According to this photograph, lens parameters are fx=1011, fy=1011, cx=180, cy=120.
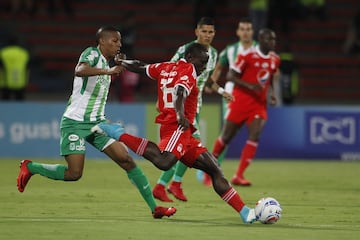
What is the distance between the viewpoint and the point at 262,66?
47.7 feet

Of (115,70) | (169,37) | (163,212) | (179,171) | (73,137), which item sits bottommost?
(169,37)

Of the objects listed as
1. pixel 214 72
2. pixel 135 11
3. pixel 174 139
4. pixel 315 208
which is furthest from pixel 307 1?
pixel 174 139

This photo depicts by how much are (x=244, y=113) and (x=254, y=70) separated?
0.64 m

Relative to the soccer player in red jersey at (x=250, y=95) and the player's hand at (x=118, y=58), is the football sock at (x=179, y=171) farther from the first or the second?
the player's hand at (x=118, y=58)

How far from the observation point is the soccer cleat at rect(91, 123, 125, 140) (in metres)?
9.88

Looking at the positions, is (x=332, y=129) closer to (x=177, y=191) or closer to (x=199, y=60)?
(x=177, y=191)

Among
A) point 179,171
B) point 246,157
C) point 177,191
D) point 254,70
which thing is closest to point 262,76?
point 254,70

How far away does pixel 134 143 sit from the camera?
389 inches

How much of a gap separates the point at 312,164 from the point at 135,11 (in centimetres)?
889

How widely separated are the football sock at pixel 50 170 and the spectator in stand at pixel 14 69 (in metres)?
10.7

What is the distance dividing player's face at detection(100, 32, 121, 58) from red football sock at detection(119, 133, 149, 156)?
42.5 inches

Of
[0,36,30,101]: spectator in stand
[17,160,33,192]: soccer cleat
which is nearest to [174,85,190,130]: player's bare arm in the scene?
[17,160,33,192]: soccer cleat

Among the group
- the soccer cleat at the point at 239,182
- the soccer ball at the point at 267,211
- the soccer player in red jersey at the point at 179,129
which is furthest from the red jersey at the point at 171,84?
the soccer cleat at the point at 239,182

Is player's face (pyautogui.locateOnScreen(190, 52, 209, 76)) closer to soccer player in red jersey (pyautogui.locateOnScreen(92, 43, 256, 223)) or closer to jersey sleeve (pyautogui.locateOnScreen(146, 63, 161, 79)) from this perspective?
soccer player in red jersey (pyautogui.locateOnScreen(92, 43, 256, 223))
